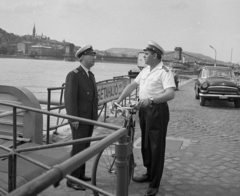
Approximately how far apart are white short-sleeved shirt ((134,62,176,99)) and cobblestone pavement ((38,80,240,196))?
119cm

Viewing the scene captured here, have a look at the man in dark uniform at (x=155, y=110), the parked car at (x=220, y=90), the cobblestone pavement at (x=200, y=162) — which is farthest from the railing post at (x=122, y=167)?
the parked car at (x=220, y=90)

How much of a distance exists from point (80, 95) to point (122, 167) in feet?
7.36

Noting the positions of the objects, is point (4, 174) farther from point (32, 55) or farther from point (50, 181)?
point (32, 55)

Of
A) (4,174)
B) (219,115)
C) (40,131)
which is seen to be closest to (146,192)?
(4,174)

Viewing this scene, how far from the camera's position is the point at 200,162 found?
5.20 meters

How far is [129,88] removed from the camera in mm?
4090

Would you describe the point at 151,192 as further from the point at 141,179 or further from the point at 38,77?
the point at 38,77

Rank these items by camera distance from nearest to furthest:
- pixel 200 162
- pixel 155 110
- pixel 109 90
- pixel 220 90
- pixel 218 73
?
pixel 155 110, pixel 200 162, pixel 109 90, pixel 220 90, pixel 218 73

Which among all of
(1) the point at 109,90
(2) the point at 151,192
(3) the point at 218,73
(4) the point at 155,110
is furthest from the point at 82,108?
(3) the point at 218,73

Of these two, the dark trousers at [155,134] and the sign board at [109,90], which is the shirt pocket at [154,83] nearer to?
the dark trousers at [155,134]

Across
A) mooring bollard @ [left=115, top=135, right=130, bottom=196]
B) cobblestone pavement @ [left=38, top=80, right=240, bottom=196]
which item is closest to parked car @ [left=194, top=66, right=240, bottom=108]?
cobblestone pavement @ [left=38, top=80, right=240, bottom=196]

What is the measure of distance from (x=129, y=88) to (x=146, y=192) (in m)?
1.26

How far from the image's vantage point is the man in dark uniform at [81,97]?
3.97 meters

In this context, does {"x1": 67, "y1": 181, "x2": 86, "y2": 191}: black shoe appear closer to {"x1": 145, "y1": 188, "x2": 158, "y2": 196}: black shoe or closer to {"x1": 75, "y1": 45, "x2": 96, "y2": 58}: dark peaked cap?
{"x1": 145, "y1": 188, "x2": 158, "y2": 196}: black shoe
